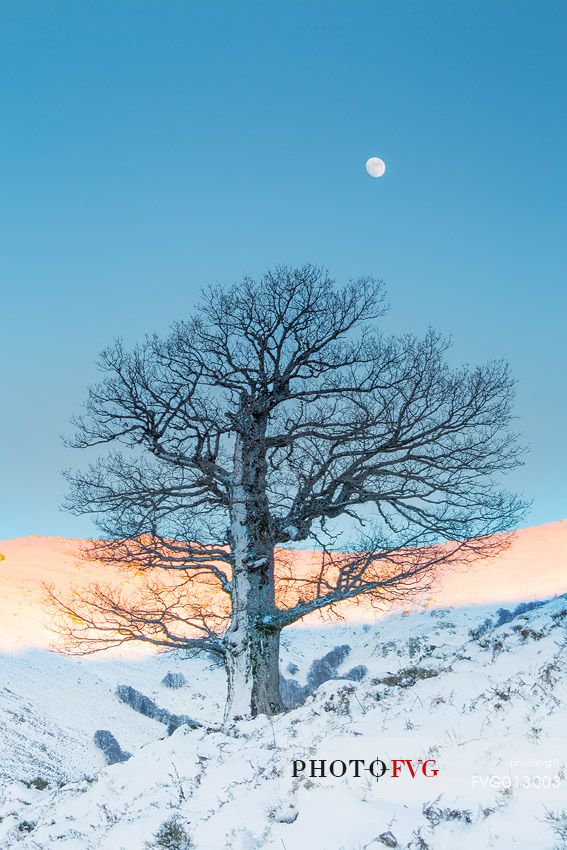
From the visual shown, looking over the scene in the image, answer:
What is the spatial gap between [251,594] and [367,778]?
22.1 feet

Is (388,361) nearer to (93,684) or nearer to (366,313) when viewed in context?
(366,313)

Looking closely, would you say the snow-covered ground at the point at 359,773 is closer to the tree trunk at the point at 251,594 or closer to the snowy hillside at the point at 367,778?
the snowy hillside at the point at 367,778

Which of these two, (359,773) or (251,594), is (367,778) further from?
Answer: (251,594)

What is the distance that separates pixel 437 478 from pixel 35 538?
1963 inches

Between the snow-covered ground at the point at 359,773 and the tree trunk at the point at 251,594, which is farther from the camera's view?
the tree trunk at the point at 251,594

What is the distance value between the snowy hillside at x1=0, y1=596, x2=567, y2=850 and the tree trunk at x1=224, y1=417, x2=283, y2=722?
1281 millimetres

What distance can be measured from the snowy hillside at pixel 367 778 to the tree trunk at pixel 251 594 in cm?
128

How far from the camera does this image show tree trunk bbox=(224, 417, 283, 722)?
1123 cm

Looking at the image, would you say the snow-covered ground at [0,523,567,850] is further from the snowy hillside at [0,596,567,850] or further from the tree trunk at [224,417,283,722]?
the tree trunk at [224,417,283,722]

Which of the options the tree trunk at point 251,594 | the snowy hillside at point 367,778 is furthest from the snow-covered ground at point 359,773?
the tree trunk at point 251,594

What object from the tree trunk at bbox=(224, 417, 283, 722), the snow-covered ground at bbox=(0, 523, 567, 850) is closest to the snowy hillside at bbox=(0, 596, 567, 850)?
the snow-covered ground at bbox=(0, 523, 567, 850)

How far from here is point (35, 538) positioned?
5509cm

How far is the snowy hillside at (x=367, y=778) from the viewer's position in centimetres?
403

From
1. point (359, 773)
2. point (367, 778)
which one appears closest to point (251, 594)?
point (359, 773)
